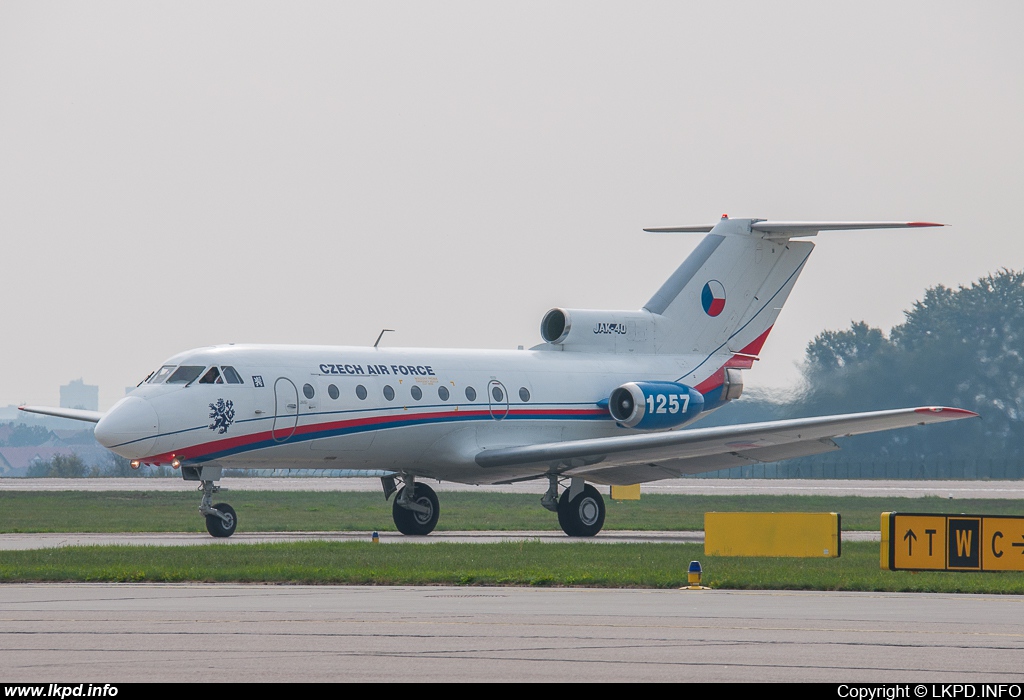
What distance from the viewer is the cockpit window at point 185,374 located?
27.0 m

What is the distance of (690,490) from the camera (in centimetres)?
6041

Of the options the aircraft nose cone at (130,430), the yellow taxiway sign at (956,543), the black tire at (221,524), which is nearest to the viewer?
the yellow taxiway sign at (956,543)

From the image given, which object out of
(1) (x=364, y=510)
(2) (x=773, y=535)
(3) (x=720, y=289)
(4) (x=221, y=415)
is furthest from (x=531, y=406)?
(1) (x=364, y=510)

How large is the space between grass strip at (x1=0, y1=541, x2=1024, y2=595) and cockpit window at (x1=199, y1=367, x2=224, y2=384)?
442 cm

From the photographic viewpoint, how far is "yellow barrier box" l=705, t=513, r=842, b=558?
72.5ft

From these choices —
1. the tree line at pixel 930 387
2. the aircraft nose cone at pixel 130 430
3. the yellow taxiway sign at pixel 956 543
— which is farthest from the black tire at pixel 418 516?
the tree line at pixel 930 387

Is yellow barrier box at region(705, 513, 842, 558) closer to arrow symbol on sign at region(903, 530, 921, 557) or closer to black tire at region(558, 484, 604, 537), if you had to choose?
arrow symbol on sign at region(903, 530, 921, 557)

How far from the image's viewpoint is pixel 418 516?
99.3 ft

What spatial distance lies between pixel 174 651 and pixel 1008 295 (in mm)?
69040

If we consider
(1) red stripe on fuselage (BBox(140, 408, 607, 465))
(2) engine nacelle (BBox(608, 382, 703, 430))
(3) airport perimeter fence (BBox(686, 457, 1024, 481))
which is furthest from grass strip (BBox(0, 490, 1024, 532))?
(3) airport perimeter fence (BBox(686, 457, 1024, 481))

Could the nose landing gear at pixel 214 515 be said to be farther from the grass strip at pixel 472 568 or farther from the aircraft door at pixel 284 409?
the grass strip at pixel 472 568

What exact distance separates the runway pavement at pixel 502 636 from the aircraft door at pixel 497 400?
1423 cm

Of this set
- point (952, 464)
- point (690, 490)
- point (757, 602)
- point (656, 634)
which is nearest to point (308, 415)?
point (757, 602)
